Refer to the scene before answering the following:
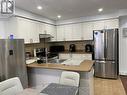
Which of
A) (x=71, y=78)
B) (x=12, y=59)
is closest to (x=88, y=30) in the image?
(x=71, y=78)

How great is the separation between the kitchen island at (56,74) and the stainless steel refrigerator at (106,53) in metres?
1.61

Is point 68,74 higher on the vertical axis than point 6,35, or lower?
lower

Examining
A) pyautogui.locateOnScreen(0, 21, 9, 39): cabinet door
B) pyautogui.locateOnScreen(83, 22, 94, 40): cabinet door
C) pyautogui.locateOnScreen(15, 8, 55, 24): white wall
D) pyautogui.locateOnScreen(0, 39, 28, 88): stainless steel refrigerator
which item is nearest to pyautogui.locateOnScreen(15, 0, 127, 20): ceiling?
pyautogui.locateOnScreen(15, 8, 55, 24): white wall

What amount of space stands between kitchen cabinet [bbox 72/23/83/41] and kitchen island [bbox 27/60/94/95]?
7.79 feet

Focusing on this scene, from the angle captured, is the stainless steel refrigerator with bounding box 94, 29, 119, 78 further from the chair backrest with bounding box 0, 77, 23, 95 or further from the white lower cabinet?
the chair backrest with bounding box 0, 77, 23, 95

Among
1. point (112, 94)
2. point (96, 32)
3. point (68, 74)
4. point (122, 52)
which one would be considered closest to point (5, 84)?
point (68, 74)

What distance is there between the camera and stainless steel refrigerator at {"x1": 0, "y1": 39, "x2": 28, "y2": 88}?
7.88ft

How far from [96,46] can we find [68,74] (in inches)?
99.9

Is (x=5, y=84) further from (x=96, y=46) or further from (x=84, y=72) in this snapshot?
(x=96, y=46)

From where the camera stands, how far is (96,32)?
4.27 m

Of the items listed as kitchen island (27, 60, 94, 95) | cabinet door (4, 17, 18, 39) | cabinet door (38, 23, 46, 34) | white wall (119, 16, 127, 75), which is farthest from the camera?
white wall (119, 16, 127, 75)

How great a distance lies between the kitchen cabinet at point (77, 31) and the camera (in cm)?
496

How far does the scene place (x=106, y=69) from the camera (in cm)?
418

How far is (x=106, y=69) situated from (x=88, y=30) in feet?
5.83
